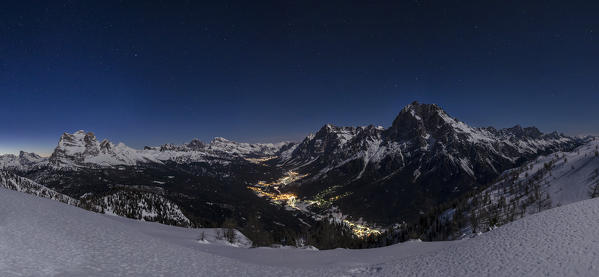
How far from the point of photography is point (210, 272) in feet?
72.9

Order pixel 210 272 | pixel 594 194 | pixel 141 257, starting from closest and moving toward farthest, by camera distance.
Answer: pixel 210 272
pixel 141 257
pixel 594 194

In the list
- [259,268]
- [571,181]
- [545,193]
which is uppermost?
[571,181]

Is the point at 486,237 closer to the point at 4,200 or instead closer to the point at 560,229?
the point at 560,229

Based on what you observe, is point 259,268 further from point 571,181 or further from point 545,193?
point 571,181

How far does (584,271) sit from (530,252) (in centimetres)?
384

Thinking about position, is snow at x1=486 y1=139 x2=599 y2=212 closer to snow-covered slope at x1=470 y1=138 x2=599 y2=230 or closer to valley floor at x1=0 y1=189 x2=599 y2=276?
snow-covered slope at x1=470 y1=138 x2=599 y2=230

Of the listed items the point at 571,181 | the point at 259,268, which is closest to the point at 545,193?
the point at 571,181

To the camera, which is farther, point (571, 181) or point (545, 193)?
point (571, 181)

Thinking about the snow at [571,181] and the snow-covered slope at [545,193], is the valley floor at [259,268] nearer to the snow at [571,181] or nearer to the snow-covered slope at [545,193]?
the snow-covered slope at [545,193]

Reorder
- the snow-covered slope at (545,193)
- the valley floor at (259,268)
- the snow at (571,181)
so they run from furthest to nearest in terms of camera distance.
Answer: the snow at (571,181) < the snow-covered slope at (545,193) < the valley floor at (259,268)

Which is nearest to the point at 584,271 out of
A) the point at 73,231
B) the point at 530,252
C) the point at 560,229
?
the point at 530,252

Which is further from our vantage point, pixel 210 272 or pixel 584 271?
pixel 210 272

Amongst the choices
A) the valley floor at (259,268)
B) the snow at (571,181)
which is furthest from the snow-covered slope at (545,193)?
the valley floor at (259,268)

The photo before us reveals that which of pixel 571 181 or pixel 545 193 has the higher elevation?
pixel 571 181
